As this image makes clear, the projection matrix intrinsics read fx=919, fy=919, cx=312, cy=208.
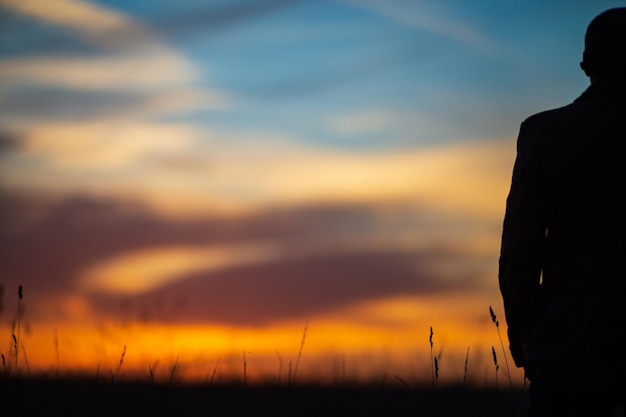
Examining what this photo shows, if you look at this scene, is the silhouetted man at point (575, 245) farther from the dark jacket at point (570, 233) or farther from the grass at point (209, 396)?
the grass at point (209, 396)

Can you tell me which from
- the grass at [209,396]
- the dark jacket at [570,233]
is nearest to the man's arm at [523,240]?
the dark jacket at [570,233]

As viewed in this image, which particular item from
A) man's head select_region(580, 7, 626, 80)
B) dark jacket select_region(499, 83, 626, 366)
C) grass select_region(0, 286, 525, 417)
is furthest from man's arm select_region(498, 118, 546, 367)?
grass select_region(0, 286, 525, 417)

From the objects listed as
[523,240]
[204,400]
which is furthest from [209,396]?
[523,240]

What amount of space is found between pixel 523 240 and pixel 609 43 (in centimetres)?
93

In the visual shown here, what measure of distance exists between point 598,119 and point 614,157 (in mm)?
178

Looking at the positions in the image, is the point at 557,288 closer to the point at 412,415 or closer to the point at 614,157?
the point at 614,157

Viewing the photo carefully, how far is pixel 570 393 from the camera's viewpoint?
3.80 metres

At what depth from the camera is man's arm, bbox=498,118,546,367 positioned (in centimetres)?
391

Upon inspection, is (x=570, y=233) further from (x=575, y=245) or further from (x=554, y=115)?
(x=554, y=115)

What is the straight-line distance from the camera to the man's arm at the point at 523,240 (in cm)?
391

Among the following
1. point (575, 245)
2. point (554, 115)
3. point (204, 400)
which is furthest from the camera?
point (204, 400)

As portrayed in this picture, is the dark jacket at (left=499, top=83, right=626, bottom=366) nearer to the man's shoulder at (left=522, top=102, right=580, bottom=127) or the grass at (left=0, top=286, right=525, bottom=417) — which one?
the man's shoulder at (left=522, top=102, right=580, bottom=127)

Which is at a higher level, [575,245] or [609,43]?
[609,43]

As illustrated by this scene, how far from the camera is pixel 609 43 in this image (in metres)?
3.96
